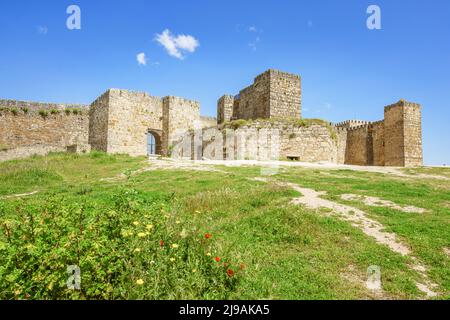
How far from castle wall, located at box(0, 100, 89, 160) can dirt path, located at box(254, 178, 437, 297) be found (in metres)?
22.1

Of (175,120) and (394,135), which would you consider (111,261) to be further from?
(394,135)

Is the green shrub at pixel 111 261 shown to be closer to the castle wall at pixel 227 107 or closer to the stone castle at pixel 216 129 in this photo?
the stone castle at pixel 216 129

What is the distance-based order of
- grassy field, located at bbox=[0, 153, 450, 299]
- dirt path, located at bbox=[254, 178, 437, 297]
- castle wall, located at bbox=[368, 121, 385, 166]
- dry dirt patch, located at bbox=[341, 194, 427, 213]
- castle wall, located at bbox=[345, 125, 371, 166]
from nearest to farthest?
grassy field, located at bbox=[0, 153, 450, 299], dirt path, located at bbox=[254, 178, 437, 297], dry dirt patch, located at bbox=[341, 194, 427, 213], castle wall, located at bbox=[368, 121, 385, 166], castle wall, located at bbox=[345, 125, 371, 166]

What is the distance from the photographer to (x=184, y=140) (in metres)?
25.0

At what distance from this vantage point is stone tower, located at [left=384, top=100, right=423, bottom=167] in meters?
24.6

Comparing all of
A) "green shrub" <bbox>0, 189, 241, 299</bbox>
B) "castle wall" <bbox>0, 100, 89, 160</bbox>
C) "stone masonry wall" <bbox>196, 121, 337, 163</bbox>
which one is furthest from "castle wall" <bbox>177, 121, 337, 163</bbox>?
"green shrub" <bbox>0, 189, 241, 299</bbox>

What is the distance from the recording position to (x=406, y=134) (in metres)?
24.6

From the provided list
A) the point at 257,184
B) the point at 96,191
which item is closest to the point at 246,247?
the point at 257,184

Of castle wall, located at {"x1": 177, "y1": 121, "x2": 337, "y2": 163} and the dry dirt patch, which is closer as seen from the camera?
the dry dirt patch

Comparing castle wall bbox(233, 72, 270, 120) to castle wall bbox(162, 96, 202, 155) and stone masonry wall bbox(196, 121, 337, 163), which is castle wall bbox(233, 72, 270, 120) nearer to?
stone masonry wall bbox(196, 121, 337, 163)

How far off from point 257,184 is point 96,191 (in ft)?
17.8

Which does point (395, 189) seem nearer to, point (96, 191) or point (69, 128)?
point (96, 191)
